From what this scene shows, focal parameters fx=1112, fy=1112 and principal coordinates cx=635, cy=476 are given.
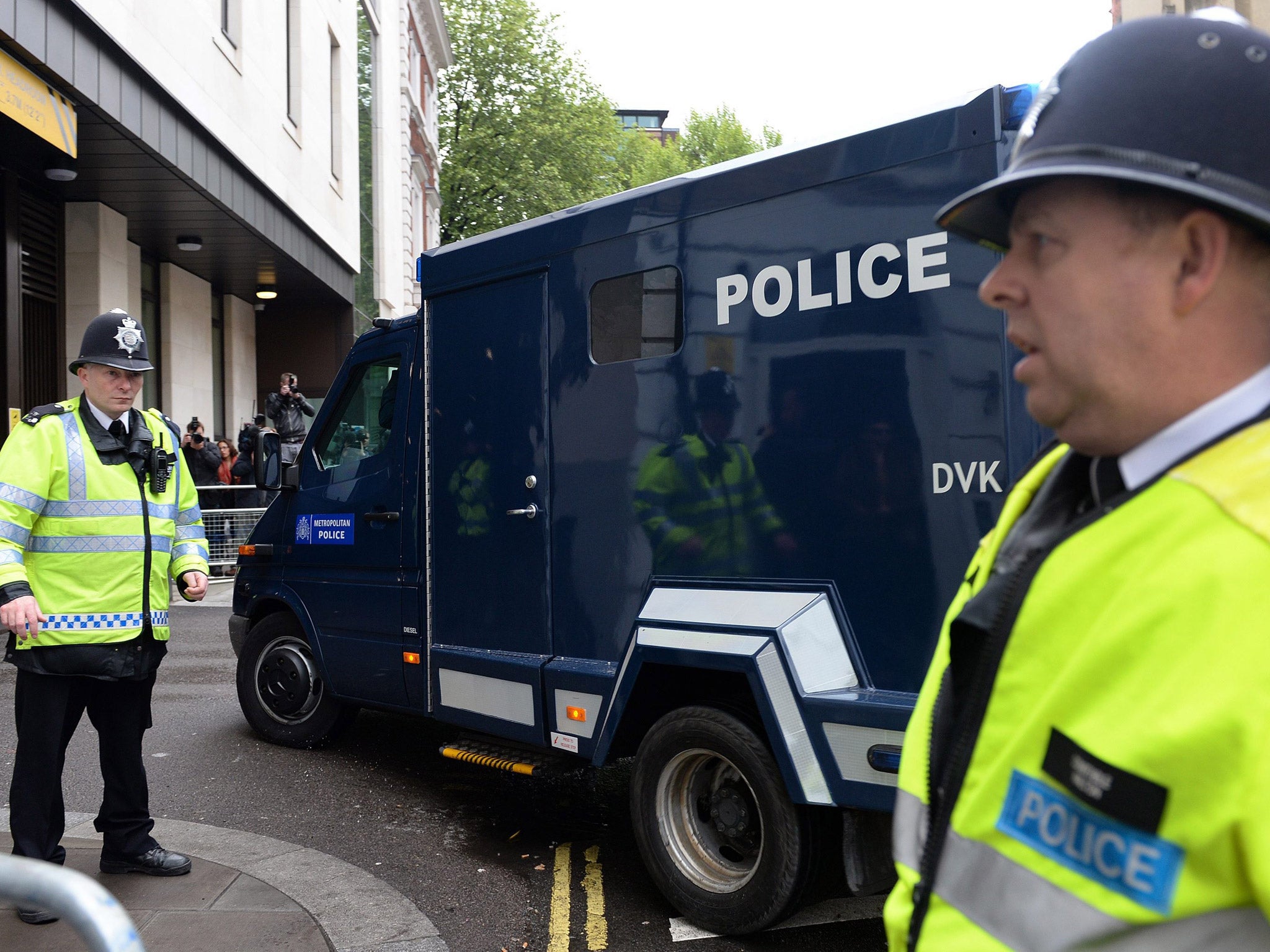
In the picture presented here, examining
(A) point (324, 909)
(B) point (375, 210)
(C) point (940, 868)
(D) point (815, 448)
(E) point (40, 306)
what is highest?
(B) point (375, 210)

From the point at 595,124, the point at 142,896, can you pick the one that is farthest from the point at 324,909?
the point at 595,124

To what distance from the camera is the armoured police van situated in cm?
333

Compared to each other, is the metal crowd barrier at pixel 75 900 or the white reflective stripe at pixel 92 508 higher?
the white reflective stripe at pixel 92 508

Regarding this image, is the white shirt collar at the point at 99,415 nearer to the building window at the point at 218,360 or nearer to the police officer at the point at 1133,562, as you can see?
the police officer at the point at 1133,562

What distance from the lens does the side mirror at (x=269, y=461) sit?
19.7 feet

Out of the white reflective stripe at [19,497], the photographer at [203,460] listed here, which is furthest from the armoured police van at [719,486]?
the photographer at [203,460]

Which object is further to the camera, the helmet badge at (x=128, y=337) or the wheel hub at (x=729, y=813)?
the helmet badge at (x=128, y=337)

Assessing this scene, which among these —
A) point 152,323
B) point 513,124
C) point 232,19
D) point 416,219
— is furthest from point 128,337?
point 513,124

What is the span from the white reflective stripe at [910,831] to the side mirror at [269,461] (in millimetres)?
5240

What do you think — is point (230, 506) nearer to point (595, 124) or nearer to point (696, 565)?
point (696, 565)

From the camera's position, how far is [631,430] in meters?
4.18

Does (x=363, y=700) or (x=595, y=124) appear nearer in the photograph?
(x=363, y=700)

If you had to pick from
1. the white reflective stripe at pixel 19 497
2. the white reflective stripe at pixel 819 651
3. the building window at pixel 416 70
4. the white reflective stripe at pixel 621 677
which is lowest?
the white reflective stripe at pixel 621 677

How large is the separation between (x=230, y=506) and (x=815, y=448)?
1292 centimetres
